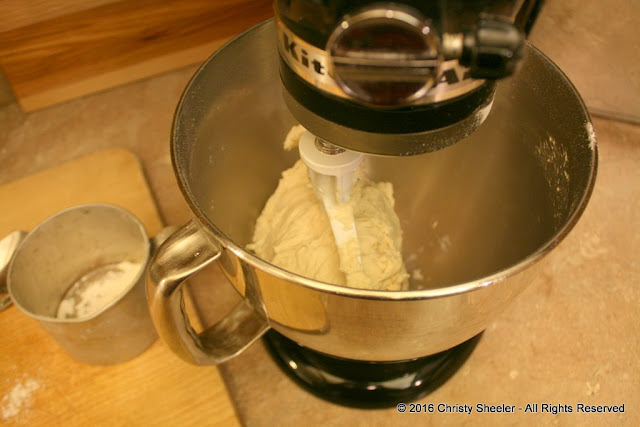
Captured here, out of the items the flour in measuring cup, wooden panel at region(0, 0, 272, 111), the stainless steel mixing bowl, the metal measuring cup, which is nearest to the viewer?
the stainless steel mixing bowl

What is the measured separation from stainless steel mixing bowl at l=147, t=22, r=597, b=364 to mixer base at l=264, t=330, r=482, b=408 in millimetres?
92

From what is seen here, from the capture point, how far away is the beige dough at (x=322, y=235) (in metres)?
0.58

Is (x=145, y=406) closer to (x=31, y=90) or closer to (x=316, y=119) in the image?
(x=316, y=119)

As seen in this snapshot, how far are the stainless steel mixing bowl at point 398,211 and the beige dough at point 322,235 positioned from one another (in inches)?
1.3

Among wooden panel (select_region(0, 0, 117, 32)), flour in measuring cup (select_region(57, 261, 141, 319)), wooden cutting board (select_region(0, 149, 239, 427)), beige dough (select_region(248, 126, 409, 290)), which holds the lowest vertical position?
wooden cutting board (select_region(0, 149, 239, 427))

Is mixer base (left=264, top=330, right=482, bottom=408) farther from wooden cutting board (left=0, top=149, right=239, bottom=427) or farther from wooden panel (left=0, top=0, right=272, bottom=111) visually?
wooden panel (left=0, top=0, right=272, bottom=111)

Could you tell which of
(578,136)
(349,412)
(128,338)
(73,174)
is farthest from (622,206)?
(73,174)

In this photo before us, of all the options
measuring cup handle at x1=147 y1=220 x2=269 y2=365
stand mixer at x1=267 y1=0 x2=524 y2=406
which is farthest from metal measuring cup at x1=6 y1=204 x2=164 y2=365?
stand mixer at x1=267 y1=0 x2=524 y2=406

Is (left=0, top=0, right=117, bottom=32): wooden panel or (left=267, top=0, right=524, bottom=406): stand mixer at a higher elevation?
(left=267, top=0, right=524, bottom=406): stand mixer

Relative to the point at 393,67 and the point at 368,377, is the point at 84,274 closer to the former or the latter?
the point at 368,377

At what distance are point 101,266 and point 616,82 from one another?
0.83 meters

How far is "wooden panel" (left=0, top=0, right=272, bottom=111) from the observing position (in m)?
0.81

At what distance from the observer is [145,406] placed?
1.91 ft

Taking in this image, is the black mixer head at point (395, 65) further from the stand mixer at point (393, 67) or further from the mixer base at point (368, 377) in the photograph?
the mixer base at point (368, 377)
